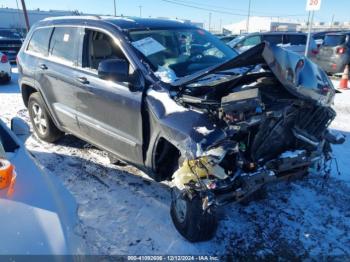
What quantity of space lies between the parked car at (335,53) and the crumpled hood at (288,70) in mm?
9012

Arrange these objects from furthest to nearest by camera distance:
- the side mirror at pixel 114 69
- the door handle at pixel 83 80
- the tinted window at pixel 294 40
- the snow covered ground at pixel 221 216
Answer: the tinted window at pixel 294 40, the door handle at pixel 83 80, the side mirror at pixel 114 69, the snow covered ground at pixel 221 216

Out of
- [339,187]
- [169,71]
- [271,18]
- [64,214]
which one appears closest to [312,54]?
[339,187]

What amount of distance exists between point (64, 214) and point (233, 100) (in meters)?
1.52

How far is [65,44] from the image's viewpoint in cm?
440

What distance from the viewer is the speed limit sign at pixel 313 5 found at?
927 centimetres

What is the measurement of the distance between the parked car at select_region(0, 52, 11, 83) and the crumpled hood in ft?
30.5

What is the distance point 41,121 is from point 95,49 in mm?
1854

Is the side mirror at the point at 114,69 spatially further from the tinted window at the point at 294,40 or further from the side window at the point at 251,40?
the tinted window at the point at 294,40

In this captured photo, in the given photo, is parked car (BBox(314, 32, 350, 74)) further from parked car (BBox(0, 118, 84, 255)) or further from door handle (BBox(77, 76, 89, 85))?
parked car (BBox(0, 118, 84, 255))

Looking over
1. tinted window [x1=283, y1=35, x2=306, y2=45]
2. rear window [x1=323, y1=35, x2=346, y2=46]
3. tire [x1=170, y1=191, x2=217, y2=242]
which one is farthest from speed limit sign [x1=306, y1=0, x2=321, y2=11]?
tire [x1=170, y1=191, x2=217, y2=242]

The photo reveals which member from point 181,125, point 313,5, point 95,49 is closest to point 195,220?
point 181,125

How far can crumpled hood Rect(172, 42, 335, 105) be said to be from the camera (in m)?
2.65

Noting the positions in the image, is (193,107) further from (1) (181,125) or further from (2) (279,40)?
(2) (279,40)

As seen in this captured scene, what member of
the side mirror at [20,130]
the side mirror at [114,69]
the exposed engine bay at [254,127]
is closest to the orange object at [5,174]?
the side mirror at [20,130]
